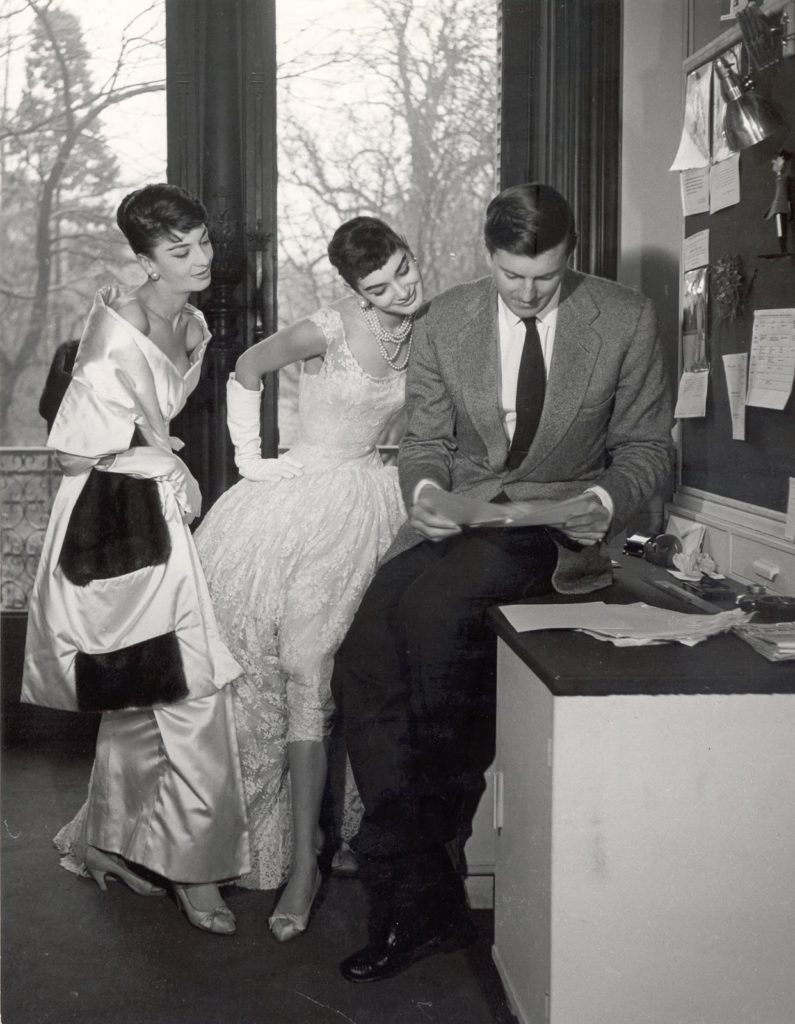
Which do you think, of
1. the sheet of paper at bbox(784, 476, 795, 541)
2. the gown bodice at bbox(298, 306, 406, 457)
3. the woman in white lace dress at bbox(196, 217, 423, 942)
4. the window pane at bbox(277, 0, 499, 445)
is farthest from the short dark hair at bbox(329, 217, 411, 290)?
the sheet of paper at bbox(784, 476, 795, 541)

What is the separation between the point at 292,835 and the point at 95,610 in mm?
706

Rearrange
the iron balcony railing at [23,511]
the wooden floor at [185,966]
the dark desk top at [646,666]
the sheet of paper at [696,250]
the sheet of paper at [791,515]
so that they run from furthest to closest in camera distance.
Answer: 1. the iron balcony railing at [23,511]
2. the sheet of paper at [696,250]
3. the sheet of paper at [791,515]
4. the wooden floor at [185,966]
5. the dark desk top at [646,666]

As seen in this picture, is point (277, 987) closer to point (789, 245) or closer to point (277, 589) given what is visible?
point (277, 589)

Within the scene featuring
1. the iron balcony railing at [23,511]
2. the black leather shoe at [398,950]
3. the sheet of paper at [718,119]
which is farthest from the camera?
the iron balcony railing at [23,511]

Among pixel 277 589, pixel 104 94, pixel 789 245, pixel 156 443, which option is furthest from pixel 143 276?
pixel 789 245

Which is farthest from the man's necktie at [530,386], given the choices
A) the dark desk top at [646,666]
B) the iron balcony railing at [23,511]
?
the iron balcony railing at [23,511]

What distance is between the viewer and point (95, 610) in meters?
2.30

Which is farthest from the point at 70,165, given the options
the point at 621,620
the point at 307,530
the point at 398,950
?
the point at 398,950

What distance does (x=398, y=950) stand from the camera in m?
2.02

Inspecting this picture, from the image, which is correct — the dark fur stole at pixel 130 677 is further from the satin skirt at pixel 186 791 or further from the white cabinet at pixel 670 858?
the white cabinet at pixel 670 858

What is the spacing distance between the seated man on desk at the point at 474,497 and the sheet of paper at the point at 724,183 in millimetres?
372

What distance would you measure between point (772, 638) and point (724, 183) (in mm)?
1237

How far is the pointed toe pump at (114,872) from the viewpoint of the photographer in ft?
7.97

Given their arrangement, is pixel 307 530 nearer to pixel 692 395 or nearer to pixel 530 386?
pixel 530 386
